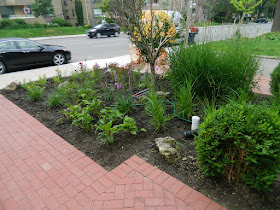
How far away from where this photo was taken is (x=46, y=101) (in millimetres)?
5090

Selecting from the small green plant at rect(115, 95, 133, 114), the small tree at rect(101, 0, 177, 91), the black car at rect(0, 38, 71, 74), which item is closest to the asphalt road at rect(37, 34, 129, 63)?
the black car at rect(0, 38, 71, 74)

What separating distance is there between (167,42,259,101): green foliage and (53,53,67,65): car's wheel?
6.92 m

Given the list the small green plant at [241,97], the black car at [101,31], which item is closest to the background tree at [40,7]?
the black car at [101,31]

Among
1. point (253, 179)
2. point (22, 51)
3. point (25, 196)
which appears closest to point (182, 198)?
point (253, 179)

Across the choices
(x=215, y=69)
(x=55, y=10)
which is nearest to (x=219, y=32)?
(x=215, y=69)

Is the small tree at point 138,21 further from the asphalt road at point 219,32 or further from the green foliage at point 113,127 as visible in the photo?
the green foliage at point 113,127

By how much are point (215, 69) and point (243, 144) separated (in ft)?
7.93

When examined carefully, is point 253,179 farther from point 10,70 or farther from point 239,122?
point 10,70

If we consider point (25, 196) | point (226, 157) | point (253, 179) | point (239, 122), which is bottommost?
point (25, 196)

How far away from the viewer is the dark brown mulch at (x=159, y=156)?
2.34 metres

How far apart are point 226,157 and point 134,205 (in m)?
1.18

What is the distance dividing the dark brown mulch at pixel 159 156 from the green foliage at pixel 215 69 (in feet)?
3.14

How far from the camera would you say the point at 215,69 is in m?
4.21

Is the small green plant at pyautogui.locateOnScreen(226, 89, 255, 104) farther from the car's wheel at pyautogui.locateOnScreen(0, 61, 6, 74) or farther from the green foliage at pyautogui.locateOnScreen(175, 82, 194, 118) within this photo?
the car's wheel at pyautogui.locateOnScreen(0, 61, 6, 74)
